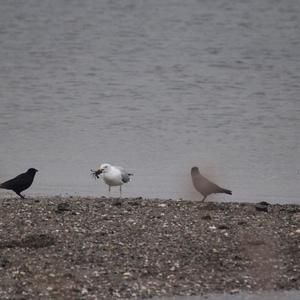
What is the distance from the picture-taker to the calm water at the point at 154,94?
59.3 feet

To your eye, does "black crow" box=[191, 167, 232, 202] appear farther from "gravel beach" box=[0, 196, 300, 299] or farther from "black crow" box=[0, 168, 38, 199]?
"black crow" box=[0, 168, 38, 199]

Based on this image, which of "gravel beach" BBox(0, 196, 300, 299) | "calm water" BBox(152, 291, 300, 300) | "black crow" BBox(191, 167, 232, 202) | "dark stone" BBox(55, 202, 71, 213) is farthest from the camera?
"black crow" BBox(191, 167, 232, 202)

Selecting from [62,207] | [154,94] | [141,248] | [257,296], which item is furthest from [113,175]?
[154,94]

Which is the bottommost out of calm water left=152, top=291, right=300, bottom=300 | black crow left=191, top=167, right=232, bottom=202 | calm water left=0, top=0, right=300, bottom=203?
calm water left=0, top=0, right=300, bottom=203

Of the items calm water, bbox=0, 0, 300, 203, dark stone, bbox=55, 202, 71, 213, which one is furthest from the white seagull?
dark stone, bbox=55, 202, 71, 213

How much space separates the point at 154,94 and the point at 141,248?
1670 centimetres

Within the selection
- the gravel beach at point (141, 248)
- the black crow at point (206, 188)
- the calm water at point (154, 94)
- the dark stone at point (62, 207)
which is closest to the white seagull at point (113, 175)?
the calm water at point (154, 94)

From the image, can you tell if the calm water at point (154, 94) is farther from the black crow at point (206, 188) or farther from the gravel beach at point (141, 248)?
the gravel beach at point (141, 248)

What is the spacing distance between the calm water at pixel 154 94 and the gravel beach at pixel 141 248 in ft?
8.94

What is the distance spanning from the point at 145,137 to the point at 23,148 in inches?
109

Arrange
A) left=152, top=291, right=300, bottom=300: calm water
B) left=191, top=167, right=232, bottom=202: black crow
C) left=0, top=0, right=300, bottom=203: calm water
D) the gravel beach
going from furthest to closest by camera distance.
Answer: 1. left=0, top=0, right=300, bottom=203: calm water
2. left=191, top=167, right=232, bottom=202: black crow
3. the gravel beach
4. left=152, top=291, right=300, bottom=300: calm water

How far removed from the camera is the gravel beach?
10133 mm

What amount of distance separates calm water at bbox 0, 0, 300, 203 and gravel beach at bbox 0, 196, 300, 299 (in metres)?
2.72

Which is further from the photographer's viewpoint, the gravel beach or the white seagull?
the white seagull
